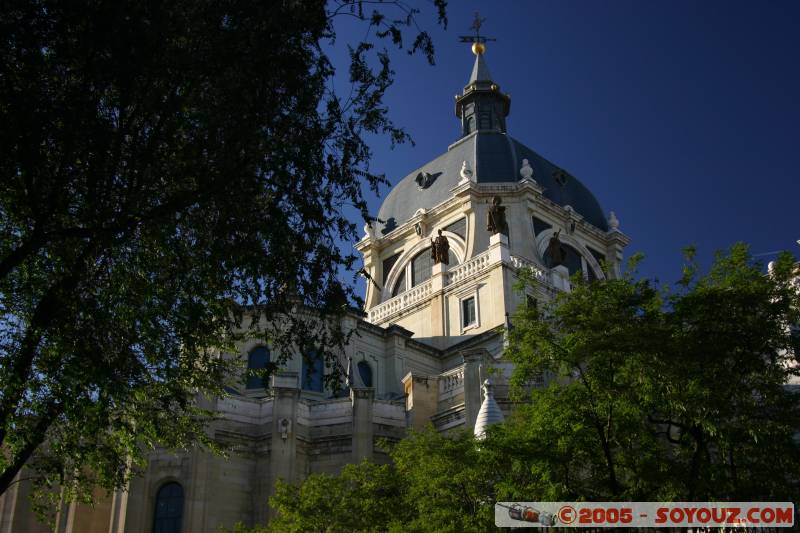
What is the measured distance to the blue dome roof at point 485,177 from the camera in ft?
187

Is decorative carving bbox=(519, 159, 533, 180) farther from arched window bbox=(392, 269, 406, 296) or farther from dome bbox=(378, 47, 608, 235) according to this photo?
arched window bbox=(392, 269, 406, 296)

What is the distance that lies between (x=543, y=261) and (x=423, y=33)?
40.1m

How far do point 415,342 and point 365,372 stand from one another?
10.4ft

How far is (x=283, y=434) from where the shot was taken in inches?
1302

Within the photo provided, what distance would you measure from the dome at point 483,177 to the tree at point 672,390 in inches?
1410

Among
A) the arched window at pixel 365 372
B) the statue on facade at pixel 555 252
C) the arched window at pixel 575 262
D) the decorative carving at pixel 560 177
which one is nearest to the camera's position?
the arched window at pixel 365 372

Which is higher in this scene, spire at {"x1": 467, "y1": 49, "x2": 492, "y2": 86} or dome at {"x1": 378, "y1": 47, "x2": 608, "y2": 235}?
spire at {"x1": 467, "y1": 49, "x2": 492, "y2": 86}

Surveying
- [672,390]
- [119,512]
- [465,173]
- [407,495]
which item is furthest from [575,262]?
[672,390]

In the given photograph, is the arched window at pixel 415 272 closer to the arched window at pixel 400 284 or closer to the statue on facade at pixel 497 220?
the arched window at pixel 400 284

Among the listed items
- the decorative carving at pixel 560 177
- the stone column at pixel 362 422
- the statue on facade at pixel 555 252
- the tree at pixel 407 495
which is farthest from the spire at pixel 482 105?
the tree at pixel 407 495

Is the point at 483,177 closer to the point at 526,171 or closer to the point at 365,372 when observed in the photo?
the point at 526,171

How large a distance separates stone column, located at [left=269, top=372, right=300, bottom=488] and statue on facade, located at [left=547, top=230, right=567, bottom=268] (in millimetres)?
23205

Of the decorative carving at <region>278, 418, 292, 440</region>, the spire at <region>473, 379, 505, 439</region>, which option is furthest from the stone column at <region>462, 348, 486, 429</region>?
the decorative carving at <region>278, 418, 292, 440</region>

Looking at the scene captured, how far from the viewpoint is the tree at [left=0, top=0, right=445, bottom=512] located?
12930mm
